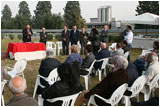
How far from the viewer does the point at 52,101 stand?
279cm

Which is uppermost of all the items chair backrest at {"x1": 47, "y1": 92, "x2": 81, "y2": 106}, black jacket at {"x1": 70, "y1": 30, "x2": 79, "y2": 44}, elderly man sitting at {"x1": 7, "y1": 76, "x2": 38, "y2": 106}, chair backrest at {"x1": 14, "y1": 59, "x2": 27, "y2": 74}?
black jacket at {"x1": 70, "y1": 30, "x2": 79, "y2": 44}

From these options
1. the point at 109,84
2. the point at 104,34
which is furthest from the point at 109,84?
the point at 104,34

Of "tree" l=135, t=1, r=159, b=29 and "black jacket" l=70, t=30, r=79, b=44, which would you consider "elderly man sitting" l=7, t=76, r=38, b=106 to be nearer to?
"black jacket" l=70, t=30, r=79, b=44

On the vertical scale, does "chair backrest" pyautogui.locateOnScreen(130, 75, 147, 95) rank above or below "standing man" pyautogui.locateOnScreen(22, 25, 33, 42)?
below

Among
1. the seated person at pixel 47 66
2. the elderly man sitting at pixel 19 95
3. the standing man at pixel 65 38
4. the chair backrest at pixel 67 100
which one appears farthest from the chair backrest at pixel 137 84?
the standing man at pixel 65 38

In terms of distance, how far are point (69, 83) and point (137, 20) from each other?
944 cm

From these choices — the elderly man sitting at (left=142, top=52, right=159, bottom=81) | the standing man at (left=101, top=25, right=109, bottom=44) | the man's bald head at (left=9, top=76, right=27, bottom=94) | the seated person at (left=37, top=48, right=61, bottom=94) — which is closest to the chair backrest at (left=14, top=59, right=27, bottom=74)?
the seated person at (left=37, top=48, right=61, bottom=94)

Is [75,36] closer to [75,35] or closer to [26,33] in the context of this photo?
[75,35]

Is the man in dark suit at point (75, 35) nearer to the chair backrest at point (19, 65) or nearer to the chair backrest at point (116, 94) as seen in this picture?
the chair backrest at point (19, 65)

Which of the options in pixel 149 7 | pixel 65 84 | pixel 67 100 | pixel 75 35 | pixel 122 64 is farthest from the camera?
pixel 149 7

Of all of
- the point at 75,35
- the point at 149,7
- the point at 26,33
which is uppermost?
the point at 149,7

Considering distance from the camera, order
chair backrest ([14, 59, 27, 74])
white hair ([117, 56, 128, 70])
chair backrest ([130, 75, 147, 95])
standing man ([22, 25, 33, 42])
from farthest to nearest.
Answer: standing man ([22, 25, 33, 42]) < chair backrest ([14, 59, 27, 74]) < chair backrest ([130, 75, 147, 95]) < white hair ([117, 56, 128, 70])

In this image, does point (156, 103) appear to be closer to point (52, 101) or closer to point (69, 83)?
point (69, 83)

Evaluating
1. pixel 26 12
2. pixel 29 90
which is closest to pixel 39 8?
pixel 26 12
